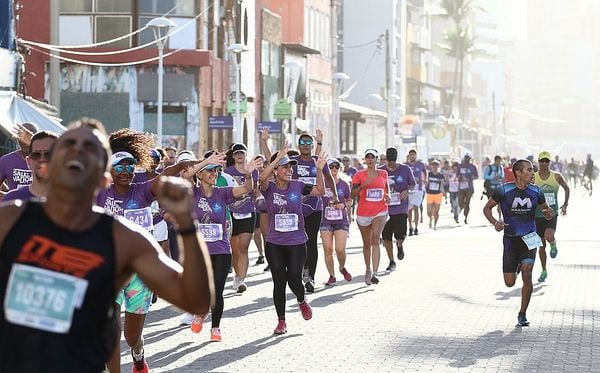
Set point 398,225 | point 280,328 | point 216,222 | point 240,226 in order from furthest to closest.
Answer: point 398,225
point 240,226
point 280,328
point 216,222

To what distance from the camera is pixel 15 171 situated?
1180cm

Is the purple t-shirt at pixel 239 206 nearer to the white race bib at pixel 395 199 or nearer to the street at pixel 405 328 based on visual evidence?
the street at pixel 405 328

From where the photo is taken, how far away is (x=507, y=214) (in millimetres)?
14766

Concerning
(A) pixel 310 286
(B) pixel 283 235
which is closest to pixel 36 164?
(B) pixel 283 235

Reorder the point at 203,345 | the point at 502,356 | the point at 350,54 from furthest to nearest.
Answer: the point at 350,54
the point at 203,345
the point at 502,356

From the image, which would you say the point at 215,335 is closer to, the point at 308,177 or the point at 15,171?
the point at 15,171

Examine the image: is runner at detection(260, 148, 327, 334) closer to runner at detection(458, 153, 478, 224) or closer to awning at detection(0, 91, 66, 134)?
awning at detection(0, 91, 66, 134)

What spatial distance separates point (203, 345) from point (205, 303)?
801 centimetres

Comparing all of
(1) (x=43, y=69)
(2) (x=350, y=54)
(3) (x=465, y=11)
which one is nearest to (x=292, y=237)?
(1) (x=43, y=69)

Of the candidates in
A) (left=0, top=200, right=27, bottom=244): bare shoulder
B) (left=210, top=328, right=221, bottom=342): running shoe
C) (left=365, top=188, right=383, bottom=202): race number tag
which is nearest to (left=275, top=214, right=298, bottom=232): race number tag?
(left=210, top=328, right=221, bottom=342): running shoe

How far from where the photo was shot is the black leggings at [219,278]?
1316 centimetres

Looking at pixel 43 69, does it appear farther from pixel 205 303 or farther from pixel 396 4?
pixel 396 4

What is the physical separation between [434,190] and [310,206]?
56.5 feet

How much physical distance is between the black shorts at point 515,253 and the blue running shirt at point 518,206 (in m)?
0.07
